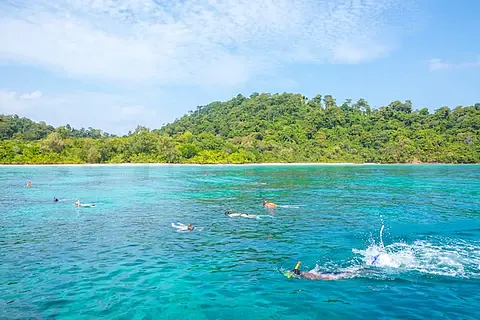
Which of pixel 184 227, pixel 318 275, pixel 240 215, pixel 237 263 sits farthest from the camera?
pixel 240 215

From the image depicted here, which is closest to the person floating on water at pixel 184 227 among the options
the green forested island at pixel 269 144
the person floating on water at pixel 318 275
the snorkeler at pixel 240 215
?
the snorkeler at pixel 240 215

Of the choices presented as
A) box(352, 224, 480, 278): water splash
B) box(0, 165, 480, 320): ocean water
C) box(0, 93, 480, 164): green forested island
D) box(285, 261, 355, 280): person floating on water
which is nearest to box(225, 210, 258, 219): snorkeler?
box(0, 165, 480, 320): ocean water

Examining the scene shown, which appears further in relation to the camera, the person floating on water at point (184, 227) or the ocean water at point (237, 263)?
the person floating on water at point (184, 227)

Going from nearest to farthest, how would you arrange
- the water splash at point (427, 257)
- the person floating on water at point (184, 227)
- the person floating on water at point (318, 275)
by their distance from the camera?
the person floating on water at point (318, 275) < the water splash at point (427, 257) < the person floating on water at point (184, 227)

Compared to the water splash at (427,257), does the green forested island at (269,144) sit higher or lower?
higher

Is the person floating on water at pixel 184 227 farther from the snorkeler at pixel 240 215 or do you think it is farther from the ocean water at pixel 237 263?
the snorkeler at pixel 240 215

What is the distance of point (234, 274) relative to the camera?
16.5 meters

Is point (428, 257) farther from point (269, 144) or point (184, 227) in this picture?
point (269, 144)

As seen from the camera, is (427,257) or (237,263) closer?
(237,263)

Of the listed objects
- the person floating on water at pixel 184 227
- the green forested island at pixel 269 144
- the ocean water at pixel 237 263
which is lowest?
the ocean water at pixel 237 263

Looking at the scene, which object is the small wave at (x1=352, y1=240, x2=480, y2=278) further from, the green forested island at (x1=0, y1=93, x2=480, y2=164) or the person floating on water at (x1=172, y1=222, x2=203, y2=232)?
the green forested island at (x1=0, y1=93, x2=480, y2=164)

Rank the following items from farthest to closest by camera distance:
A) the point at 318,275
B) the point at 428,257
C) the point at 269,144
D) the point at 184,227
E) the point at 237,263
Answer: the point at 269,144 < the point at 184,227 < the point at 428,257 < the point at 237,263 < the point at 318,275

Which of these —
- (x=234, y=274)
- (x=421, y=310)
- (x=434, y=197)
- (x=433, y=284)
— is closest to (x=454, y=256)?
(x=433, y=284)

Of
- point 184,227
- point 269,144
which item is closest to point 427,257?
point 184,227
